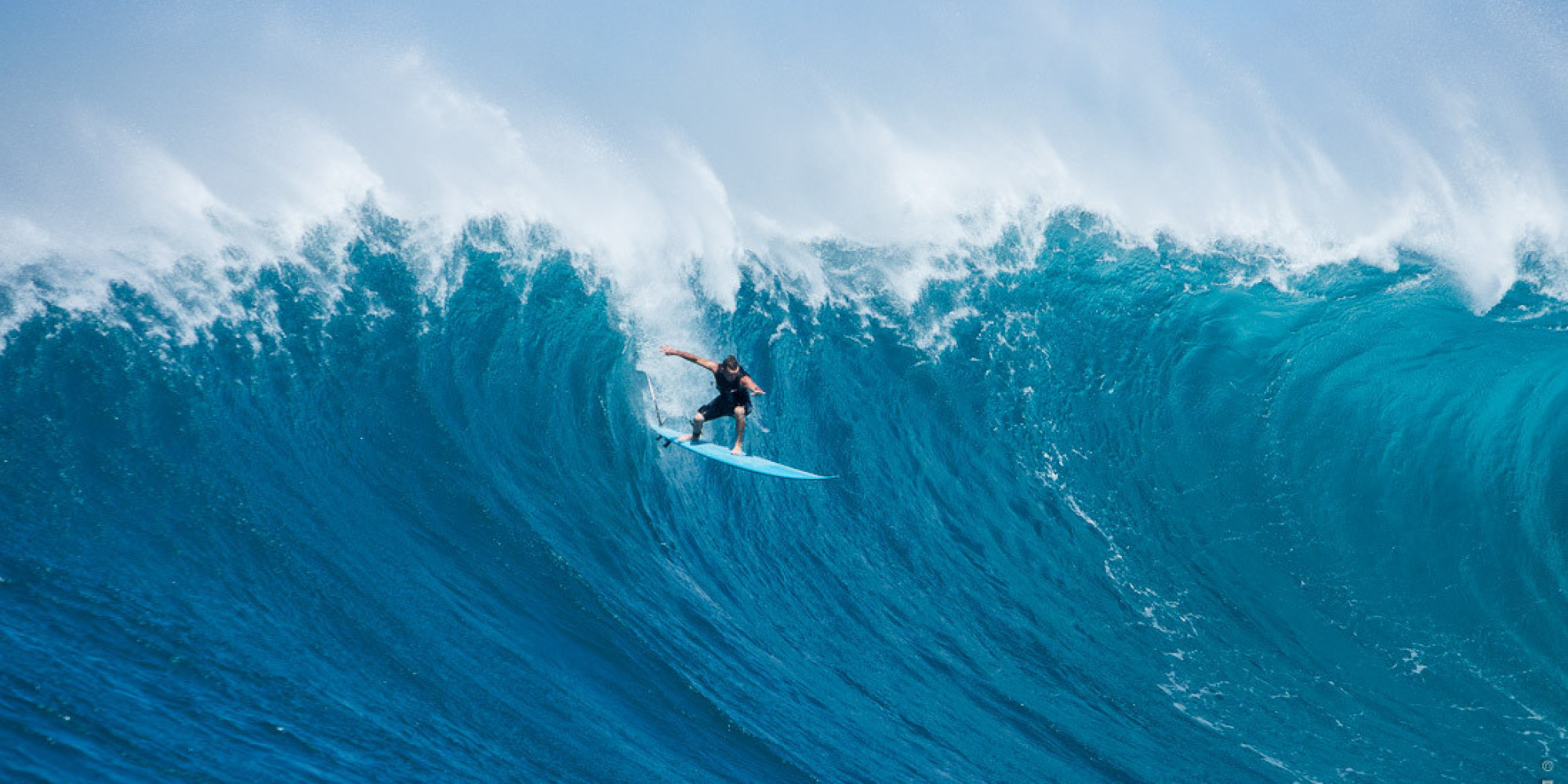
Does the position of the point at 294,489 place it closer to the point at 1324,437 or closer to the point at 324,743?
the point at 324,743

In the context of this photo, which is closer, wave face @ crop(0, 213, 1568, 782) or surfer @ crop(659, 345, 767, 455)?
wave face @ crop(0, 213, 1568, 782)

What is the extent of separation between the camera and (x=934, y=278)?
13.1 m

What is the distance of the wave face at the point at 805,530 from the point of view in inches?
290

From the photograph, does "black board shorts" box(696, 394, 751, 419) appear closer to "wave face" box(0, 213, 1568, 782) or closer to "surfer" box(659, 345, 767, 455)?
"surfer" box(659, 345, 767, 455)

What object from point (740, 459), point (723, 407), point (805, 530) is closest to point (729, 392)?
point (723, 407)

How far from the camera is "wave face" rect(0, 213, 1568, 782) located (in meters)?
7.37

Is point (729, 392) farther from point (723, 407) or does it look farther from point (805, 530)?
point (805, 530)

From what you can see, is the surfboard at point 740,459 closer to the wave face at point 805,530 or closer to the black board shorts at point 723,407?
the black board shorts at point 723,407

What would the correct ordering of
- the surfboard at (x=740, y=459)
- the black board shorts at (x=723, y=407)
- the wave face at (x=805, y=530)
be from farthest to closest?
the surfboard at (x=740, y=459) → the black board shorts at (x=723, y=407) → the wave face at (x=805, y=530)

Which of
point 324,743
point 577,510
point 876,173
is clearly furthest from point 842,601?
point 876,173

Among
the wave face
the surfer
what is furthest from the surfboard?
the wave face

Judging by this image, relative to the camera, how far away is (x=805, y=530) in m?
10.5

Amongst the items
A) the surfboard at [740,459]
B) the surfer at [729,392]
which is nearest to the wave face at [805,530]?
the surfboard at [740,459]

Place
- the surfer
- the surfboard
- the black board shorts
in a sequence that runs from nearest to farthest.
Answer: the surfer < the black board shorts < the surfboard
